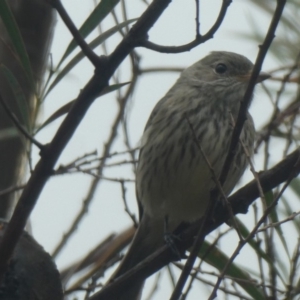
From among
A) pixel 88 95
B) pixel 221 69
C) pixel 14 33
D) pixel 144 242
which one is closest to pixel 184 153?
pixel 144 242

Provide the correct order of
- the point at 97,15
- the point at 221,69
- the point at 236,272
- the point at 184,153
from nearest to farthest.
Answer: the point at 97,15
the point at 236,272
the point at 184,153
the point at 221,69

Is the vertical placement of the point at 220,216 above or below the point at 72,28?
below

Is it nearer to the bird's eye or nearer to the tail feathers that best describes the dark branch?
the tail feathers

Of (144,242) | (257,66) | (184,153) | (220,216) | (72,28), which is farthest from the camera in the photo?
(144,242)

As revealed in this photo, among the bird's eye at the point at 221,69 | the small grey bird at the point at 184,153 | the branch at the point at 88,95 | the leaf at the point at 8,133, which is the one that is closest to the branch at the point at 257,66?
the branch at the point at 88,95

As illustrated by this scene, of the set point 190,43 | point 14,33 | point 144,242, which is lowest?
point 190,43

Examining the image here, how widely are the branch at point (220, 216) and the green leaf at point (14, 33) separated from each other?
1.01 metres

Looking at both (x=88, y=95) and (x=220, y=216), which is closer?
(x=88, y=95)

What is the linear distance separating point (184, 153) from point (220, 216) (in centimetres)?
126

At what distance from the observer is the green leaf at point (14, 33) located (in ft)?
10.2

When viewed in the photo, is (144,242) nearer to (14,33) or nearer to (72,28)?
(14,33)

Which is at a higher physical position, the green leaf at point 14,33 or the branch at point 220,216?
the green leaf at point 14,33

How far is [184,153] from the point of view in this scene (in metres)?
4.68

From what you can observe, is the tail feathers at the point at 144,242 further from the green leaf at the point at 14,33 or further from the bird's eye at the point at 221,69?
the green leaf at the point at 14,33
